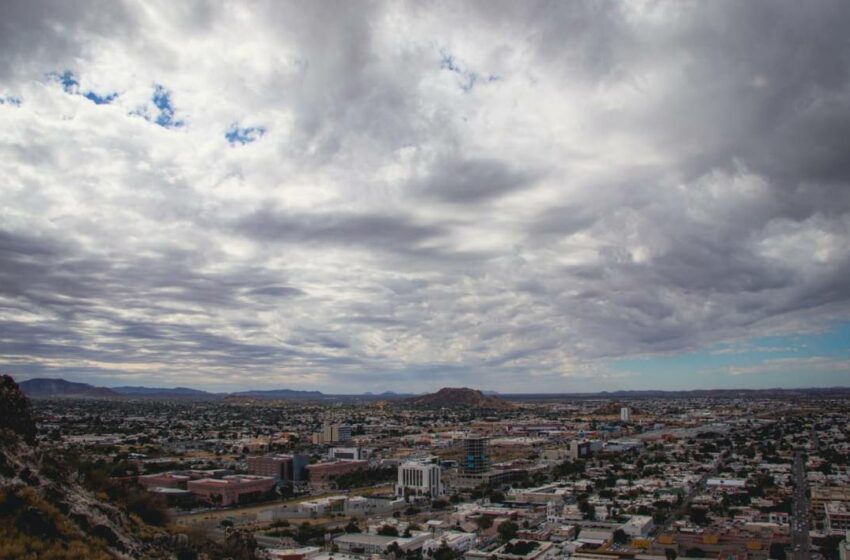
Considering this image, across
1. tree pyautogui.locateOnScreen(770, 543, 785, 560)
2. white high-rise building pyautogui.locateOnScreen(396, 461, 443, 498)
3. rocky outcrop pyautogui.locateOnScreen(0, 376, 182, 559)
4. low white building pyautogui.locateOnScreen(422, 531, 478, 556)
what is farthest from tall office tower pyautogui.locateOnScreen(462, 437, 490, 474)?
rocky outcrop pyautogui.locateOnScreen(0, 376, 182, 559)

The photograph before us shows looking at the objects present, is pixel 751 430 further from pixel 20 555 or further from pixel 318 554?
pixel 20 555

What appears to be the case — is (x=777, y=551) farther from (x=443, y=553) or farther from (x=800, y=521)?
(x=443, y=553)

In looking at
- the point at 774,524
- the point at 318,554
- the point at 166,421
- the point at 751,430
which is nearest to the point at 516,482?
the point at 774,524

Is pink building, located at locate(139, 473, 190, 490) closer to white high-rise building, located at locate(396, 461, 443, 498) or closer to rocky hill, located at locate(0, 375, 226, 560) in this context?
white high-rise building, located at locate(396, 461, 443, 498)

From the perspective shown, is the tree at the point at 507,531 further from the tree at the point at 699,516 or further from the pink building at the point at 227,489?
the pink building at the point at 227,489

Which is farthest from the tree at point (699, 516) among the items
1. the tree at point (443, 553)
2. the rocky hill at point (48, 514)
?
the rocky hill at point (48, 514)

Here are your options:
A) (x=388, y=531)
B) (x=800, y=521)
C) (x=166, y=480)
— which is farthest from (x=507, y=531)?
(x=166, y=480)
